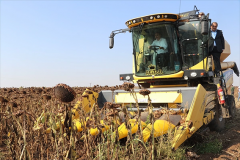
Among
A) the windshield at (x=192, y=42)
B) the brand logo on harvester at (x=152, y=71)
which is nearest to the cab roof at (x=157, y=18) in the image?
the windshield at (x=192, y=42)

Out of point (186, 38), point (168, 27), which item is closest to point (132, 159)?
point (168, 27)

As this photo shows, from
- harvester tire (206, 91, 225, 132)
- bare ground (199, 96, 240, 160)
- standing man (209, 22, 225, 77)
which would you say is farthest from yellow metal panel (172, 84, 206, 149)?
standing man (209, 22, 225, 77)

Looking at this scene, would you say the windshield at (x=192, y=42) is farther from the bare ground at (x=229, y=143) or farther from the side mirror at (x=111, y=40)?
the bare ground at (x=229, y=143)

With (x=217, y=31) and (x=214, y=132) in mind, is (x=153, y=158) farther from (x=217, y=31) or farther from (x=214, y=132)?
(x=217, y=31)

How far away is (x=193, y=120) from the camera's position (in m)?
3.88

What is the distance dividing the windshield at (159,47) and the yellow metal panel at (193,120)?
1.33 metres

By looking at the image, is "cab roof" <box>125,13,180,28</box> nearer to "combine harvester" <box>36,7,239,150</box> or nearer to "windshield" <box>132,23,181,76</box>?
"combine harvester" <box>36,7,239,150</box>

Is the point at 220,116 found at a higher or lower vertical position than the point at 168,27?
lower

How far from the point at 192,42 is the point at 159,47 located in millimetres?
969

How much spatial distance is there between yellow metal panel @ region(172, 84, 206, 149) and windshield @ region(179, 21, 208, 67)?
1.63 meters

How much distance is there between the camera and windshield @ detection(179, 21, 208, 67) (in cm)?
588

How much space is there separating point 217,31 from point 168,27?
5.64ft

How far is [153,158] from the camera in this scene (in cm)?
262

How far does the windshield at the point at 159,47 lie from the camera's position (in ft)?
18.1
